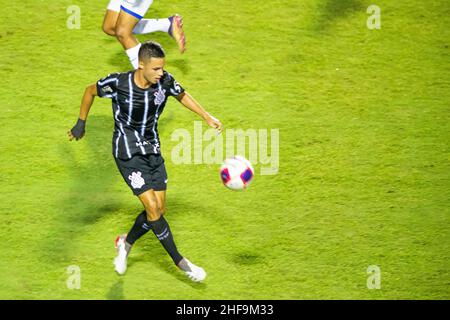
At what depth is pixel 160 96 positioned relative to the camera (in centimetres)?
790

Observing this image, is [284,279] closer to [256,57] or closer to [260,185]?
[260,185]

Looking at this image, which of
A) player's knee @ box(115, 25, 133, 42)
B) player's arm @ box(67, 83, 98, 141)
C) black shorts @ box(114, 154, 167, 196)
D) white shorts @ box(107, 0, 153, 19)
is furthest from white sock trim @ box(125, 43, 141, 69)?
black shorts @ box(114, 154, 167, 196)

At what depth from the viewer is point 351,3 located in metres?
12.2

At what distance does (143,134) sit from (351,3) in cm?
527

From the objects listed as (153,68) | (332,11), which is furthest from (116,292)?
(332,11)

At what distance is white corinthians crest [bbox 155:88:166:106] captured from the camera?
7871 millimetres

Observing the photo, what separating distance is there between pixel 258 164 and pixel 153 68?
253 centimetres

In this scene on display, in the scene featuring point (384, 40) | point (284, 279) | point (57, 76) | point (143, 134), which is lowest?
point (284, 279)

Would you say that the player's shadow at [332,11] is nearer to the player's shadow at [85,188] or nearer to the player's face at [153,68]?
the player's shadow at [85,188]

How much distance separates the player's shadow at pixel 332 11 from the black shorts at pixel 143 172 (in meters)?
4.54

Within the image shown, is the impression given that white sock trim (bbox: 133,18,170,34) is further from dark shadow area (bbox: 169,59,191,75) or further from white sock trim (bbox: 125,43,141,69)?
white sock trim (bbox: 125,43,141,69)

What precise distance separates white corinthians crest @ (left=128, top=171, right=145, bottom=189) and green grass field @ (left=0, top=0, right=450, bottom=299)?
90cm

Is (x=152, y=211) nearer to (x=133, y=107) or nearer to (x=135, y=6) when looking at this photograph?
(x=133, y=107)

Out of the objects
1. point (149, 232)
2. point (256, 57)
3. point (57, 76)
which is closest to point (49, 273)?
point (149, 232)
